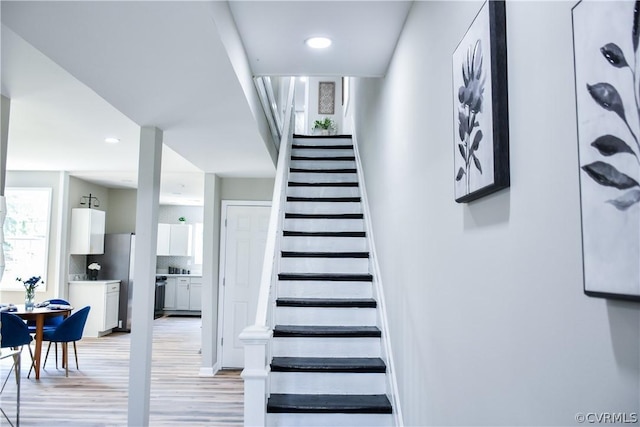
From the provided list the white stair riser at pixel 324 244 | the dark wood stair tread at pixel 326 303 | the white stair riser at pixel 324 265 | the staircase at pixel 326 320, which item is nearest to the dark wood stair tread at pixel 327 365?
the staircase at pixel 326 320

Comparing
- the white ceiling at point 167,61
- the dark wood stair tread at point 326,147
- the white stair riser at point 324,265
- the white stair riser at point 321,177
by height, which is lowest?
the white stair riser at point 324,265

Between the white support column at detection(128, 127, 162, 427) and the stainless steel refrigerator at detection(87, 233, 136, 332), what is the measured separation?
5252mm

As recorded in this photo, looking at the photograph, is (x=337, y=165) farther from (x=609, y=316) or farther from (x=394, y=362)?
(x=609, y=316)

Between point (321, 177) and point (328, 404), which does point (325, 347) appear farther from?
point (321, 177)

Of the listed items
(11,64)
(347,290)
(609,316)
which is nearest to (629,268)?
(609,316)

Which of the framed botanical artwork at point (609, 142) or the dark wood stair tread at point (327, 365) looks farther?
the dark wood stair tread at point (327, 365)

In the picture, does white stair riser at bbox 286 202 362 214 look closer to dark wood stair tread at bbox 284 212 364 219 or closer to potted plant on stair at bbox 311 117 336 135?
dark wood stair tread at bbox 284 212 364 219

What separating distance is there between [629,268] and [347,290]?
3.22 m

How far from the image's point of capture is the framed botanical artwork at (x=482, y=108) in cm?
129

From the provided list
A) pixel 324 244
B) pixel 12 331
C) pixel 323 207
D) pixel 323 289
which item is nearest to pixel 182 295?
pixel 12 331

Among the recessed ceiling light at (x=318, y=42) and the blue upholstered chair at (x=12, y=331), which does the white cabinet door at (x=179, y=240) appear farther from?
the recessed ceiling light at (x=318, y=42)

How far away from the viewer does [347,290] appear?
393 centimetres

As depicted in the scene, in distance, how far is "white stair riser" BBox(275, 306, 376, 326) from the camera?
3.66 meters
